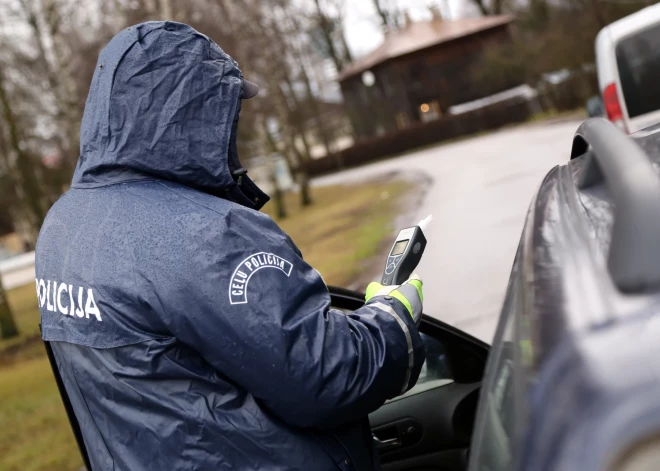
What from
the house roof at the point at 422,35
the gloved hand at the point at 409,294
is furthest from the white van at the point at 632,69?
the house roof at the point at 422,35

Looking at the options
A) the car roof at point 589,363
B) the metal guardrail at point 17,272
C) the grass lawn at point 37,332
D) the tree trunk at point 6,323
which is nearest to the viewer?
the car roof at point 589,363

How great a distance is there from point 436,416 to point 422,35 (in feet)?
143

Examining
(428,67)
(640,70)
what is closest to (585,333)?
(640,70)

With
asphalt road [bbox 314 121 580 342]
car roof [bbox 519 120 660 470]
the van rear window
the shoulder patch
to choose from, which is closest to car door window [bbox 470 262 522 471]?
car roof [bbox 519 120 660 470]

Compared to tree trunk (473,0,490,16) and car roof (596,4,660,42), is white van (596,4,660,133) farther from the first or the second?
tree trunk (473,0,490,16)

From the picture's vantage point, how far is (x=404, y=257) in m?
2.22

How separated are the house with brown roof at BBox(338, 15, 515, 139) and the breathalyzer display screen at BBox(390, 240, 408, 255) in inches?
1626

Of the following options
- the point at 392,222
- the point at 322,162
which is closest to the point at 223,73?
the point at 392,222

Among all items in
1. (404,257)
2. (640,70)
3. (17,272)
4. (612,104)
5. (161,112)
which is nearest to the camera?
(161,112)

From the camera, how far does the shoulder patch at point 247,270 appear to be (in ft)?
5.35

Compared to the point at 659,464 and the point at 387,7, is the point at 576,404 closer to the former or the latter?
the point at 659,464

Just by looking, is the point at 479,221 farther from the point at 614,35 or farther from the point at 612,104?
the point at 614,35

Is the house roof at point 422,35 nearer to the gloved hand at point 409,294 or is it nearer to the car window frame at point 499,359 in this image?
the gloved hand at point 409,294

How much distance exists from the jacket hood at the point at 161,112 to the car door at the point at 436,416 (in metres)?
1.07
